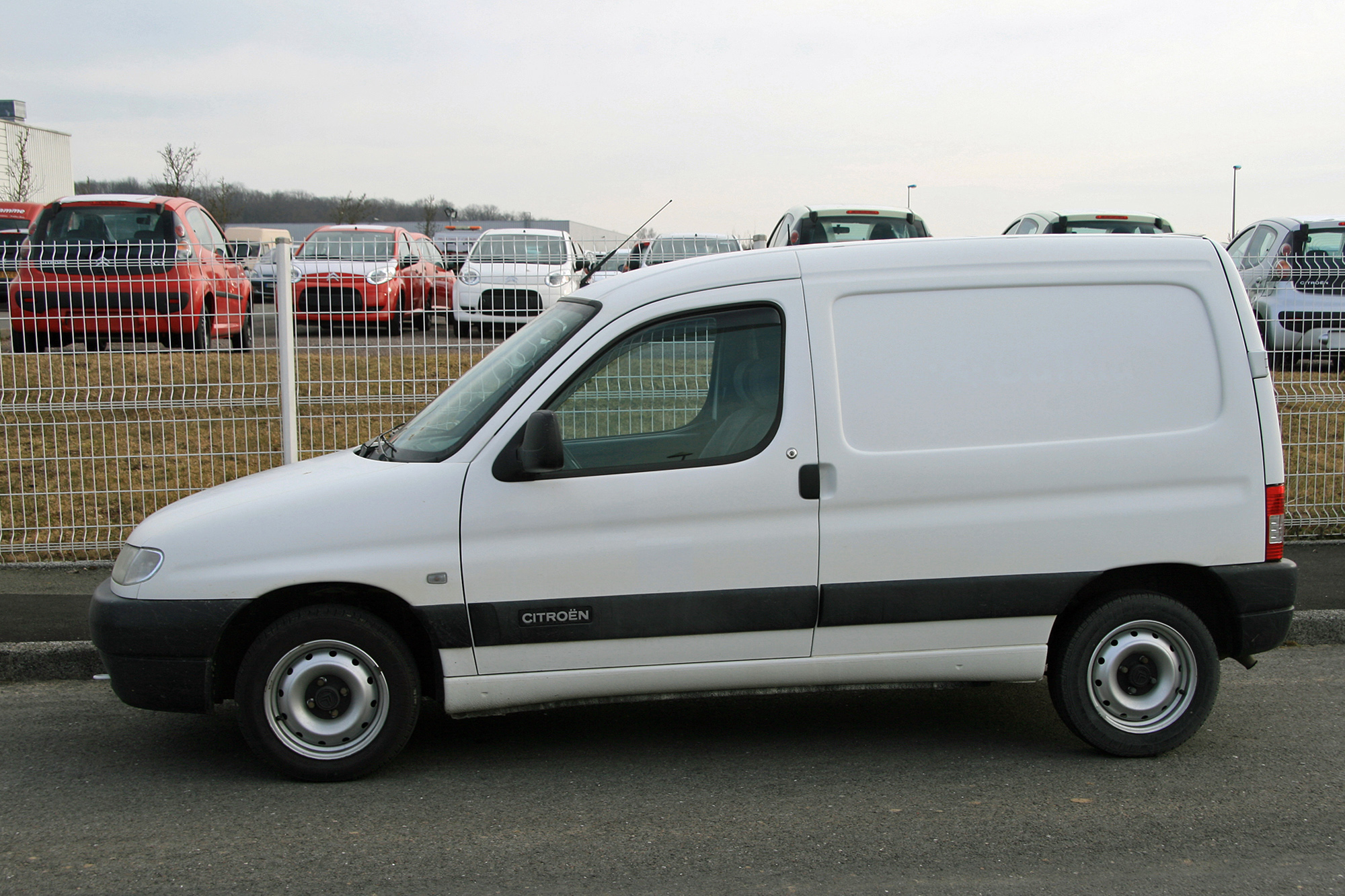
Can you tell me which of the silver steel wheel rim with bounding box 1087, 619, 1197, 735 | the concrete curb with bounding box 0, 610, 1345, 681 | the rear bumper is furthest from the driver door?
the concrete curb with bounding box 0, 610, 1345, 681

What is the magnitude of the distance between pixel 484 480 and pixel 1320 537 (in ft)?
21.9

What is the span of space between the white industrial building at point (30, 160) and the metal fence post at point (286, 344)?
30.3 m

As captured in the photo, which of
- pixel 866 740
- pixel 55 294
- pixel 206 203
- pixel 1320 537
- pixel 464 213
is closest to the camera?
pixel 866 740

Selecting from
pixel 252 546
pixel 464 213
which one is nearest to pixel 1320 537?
pixel 252 546

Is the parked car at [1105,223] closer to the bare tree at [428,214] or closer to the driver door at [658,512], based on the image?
the driver door at [658,512]

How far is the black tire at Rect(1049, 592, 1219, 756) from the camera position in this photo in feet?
14.5

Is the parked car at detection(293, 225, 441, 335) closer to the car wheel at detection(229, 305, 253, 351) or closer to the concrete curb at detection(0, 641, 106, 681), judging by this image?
the car wheel at detection(229, 305, 253, 351)

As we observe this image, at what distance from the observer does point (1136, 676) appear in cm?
446

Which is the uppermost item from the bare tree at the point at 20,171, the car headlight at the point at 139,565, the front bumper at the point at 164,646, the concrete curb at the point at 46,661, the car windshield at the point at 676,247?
the bare tree at the point at 20,171

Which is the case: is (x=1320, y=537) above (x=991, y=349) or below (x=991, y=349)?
below

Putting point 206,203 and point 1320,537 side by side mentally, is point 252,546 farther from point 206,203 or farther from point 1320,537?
point 206,203

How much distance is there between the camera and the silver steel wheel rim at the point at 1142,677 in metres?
4.44

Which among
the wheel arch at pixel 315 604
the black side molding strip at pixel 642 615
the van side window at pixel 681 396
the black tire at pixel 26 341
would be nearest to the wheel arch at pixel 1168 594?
the black side molding strip at pixel 642 615

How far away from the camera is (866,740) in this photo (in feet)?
15.5
